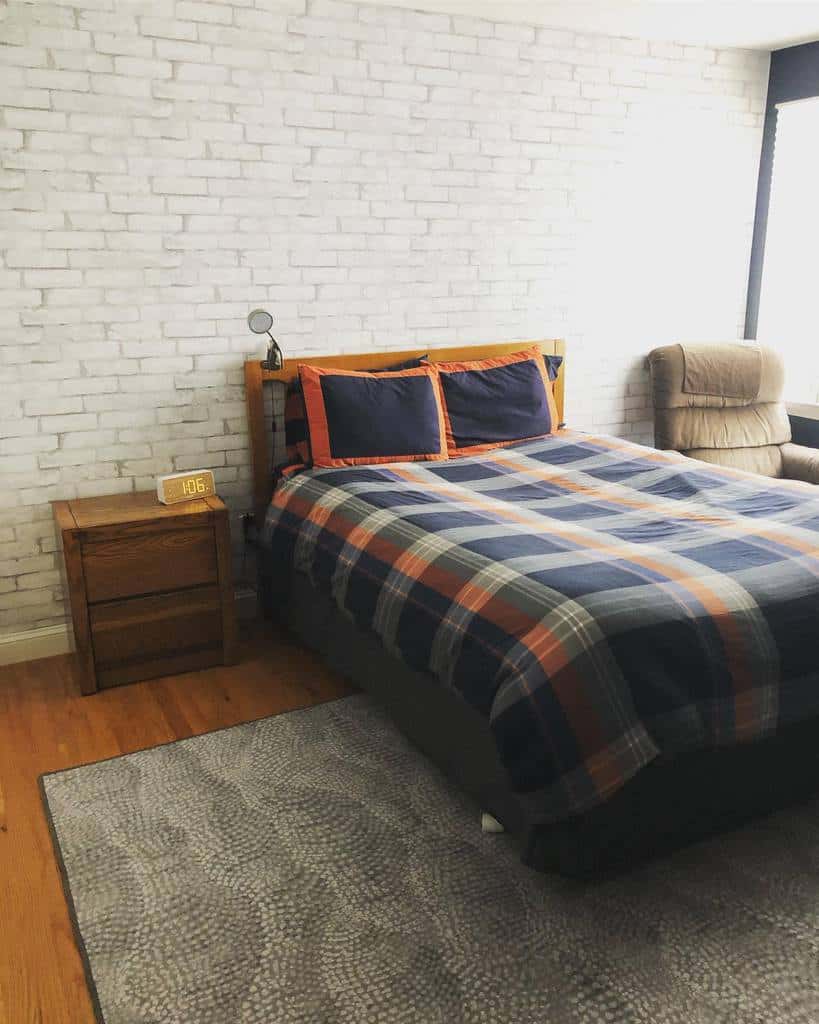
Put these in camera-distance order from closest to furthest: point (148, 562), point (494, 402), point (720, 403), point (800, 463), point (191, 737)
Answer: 1. point (191, 737)
2. point (148, 562)
3. point (494, 402)
4. point (800, 463)
5. point (720, 403)

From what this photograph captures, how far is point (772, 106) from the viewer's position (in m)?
4.57

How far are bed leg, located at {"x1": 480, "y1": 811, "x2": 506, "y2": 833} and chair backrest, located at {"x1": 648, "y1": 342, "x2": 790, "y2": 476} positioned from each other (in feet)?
8.02

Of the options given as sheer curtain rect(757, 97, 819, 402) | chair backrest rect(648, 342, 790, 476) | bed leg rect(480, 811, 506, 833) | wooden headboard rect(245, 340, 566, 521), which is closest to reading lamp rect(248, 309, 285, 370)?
wooden headboard rect(245, 340, 566, 521)

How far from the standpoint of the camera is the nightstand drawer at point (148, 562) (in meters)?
3.00

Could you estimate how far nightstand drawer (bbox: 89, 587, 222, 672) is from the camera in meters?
3.06

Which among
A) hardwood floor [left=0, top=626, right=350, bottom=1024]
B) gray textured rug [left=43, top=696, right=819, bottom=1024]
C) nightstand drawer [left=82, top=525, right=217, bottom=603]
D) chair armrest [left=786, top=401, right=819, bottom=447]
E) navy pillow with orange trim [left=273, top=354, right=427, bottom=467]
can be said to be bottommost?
hardwood floor [left=0, top=626, right=350, bottom=1024]

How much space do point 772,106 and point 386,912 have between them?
4348 mm

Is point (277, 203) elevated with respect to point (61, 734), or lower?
elevated

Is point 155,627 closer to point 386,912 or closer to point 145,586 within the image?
point 145,586

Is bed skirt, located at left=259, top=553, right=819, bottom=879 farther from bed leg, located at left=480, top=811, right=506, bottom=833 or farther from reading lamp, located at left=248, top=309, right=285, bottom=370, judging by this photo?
reading lamp, located at left=248, top=309, right=285, bottom=370

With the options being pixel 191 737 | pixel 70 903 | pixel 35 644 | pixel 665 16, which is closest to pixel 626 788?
pixel 70 903

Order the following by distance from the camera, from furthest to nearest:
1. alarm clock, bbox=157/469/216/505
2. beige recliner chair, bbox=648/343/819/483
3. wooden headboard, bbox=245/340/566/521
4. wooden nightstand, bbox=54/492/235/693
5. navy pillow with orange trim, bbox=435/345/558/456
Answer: beige recliner chair, bbox=648/343/819/483 → navy pillow with orange trim, bbox=435/345/558/456 → wooden headboard, bbox=245/340/566/521 → alarm clock, bbox=157/469/216/505 → wooden nightstand, bbox=54/492/235/693

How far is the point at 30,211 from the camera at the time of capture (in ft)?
9.98

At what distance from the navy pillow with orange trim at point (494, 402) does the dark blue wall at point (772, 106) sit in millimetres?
1591
